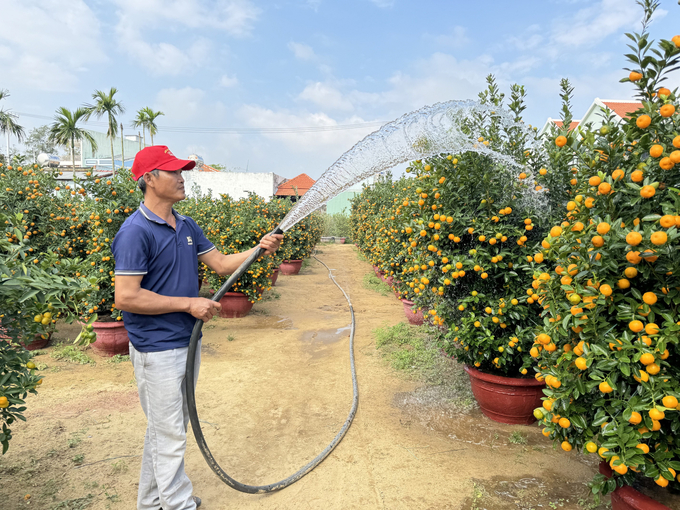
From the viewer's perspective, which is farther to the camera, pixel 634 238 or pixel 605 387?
pixel 605 387

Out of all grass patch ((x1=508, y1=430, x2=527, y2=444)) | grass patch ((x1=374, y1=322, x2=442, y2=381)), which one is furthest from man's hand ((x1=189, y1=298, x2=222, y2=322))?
grass patch ((x1=374, y1=322, x2=442, y2=381))

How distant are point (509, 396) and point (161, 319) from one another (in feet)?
9.22

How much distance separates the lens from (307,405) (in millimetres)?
4121

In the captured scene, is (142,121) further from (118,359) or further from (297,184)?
(118,359)

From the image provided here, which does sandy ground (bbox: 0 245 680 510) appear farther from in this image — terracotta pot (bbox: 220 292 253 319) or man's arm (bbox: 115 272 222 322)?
terracotta pot (bbox: 220 292 253 319)

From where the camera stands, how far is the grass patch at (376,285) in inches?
391

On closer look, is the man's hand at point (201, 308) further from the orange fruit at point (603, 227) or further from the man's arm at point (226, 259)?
the orange fruit at point (603, 227)

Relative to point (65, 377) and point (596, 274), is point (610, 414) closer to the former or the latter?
point (596, 274)

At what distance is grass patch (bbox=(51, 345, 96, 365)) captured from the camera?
5242mm

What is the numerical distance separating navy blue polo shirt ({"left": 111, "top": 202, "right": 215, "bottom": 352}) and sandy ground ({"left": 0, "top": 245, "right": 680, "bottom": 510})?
1222mm

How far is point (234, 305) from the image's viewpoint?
7.34 meters

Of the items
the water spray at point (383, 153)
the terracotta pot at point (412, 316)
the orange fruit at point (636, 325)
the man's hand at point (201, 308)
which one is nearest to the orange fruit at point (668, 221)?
the orange fruit at point (636, 325)

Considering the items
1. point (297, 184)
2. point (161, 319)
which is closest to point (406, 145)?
point (161, 319)

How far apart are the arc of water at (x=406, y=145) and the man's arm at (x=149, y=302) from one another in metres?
0.76
